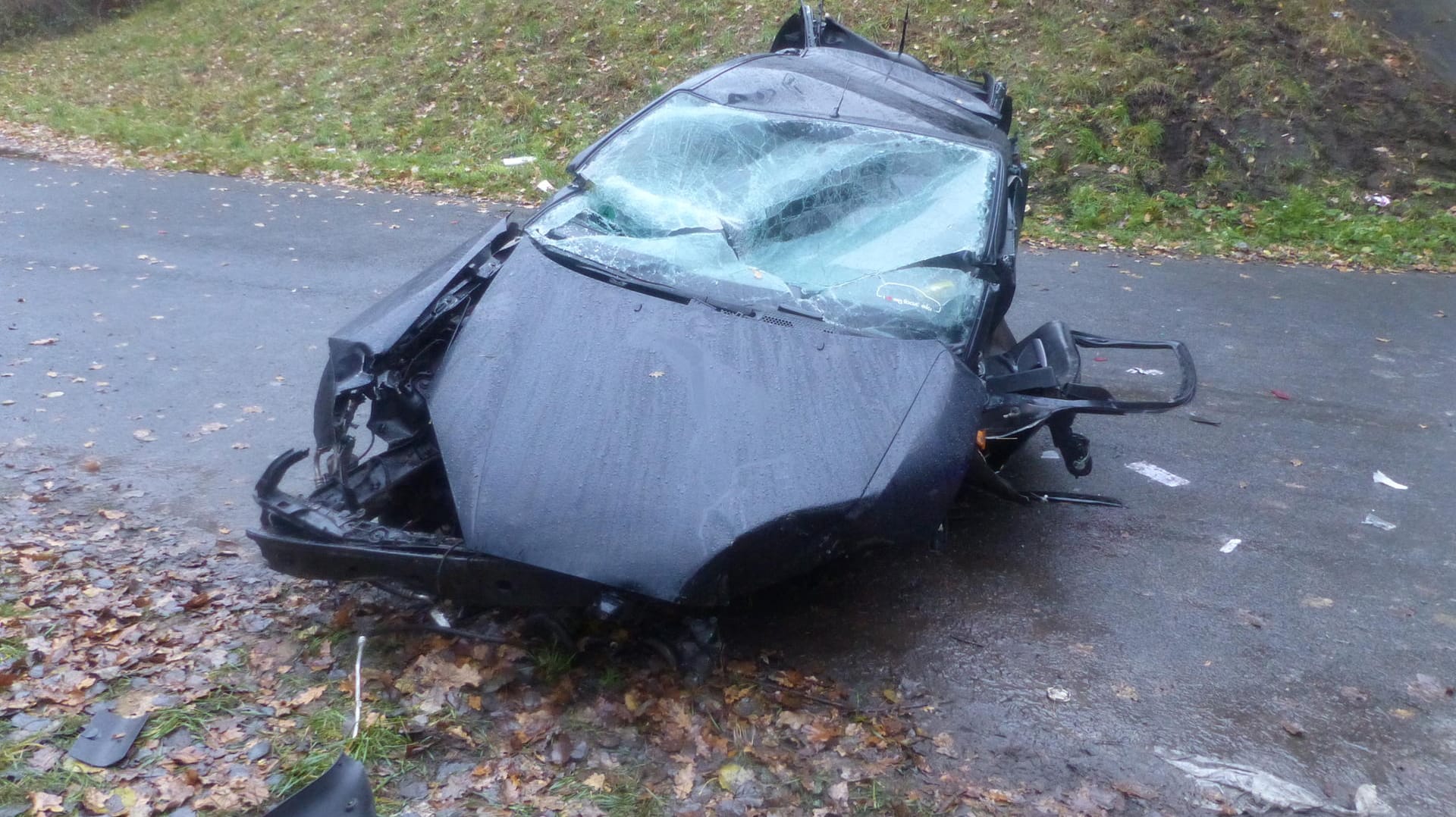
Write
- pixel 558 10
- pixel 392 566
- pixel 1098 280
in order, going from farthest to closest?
pixel 558 10
pixel 1098 280
pixel 392 566

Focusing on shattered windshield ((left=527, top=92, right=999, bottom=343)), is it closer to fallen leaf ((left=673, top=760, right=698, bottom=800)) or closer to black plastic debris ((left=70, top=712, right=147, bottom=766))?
fallen leaf ((left=673, top=760, right=698, bottom=800))

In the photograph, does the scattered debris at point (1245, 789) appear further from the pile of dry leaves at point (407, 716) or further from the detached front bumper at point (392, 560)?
the detached front bumper at point (392, 560)

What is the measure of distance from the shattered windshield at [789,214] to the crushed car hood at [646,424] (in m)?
0.30

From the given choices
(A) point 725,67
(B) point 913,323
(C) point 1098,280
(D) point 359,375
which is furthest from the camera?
(C) point 1098,280

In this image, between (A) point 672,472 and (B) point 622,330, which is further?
(B) point 622,330

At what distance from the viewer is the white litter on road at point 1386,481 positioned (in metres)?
5.15

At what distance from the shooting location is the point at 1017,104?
11258mm

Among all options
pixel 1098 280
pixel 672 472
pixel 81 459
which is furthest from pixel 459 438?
pixel 1098 280

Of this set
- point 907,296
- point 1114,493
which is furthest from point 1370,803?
point 907,296

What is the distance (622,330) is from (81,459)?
299 centimetres

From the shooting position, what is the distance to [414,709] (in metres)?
Result: 3.34

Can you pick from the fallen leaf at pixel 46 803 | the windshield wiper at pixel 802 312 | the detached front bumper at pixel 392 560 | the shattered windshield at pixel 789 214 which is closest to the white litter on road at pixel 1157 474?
the shattered windshield at pixel 789 214

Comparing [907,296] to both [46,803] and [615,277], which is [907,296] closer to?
[615,277]

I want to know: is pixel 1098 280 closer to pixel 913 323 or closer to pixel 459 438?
pixel 913 323
